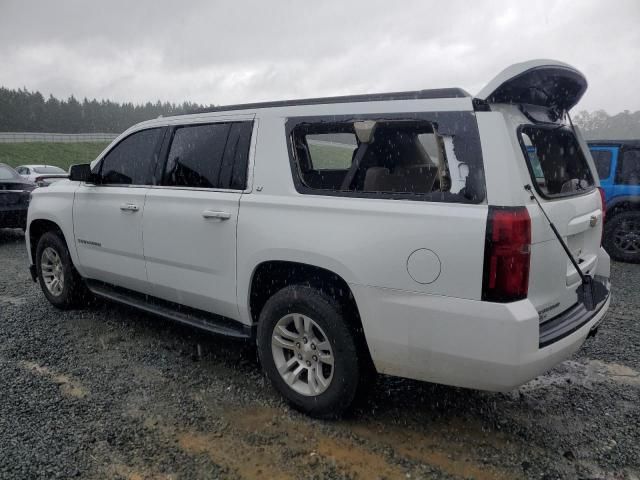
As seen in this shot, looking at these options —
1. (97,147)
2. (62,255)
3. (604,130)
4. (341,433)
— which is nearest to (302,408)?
(341,433)

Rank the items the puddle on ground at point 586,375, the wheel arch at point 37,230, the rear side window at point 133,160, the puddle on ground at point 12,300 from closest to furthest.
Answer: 1. the puddle on ground at point 586,375
2. the rear side window at point 133,160
3. the wheel arch at point 37,230
4. the puddle on ground at point 12,300

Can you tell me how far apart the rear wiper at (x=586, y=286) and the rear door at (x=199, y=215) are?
1.78 meters

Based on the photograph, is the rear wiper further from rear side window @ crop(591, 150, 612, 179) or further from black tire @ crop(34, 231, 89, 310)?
rear side window @ crop(591, 150, 612, 179)

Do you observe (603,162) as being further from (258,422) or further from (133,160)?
(258,422)

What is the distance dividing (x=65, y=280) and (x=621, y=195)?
7641mm

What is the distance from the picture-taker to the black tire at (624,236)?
25.0 ft

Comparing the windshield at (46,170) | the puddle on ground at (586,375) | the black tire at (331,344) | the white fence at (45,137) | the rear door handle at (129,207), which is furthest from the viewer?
the white fence at (45,137)

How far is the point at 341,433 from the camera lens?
2867mm

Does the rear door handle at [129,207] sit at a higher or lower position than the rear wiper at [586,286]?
higher

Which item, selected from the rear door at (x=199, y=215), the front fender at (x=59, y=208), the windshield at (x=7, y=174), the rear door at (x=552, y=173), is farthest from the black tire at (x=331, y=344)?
the windshield at (x=7, y=174)

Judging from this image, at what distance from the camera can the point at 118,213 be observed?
4.04 meters

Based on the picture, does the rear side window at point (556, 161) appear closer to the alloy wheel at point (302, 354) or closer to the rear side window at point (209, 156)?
the alloy wheel at point (302, 354)

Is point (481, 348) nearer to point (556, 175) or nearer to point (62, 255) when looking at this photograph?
point (556, 175)

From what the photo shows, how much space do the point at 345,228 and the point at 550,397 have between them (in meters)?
1.87
